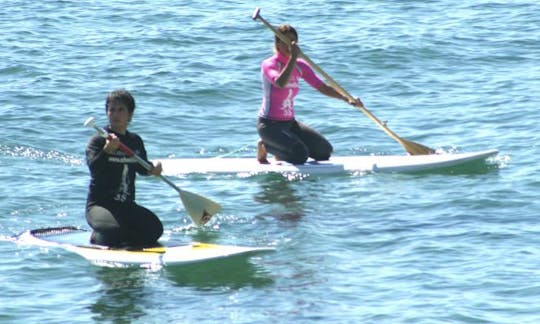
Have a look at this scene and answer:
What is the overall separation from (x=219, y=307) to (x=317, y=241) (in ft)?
6.96

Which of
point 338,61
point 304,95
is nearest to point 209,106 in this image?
point 304,95

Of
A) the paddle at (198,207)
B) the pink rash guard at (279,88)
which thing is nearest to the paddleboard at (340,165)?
the pink rash guard at (279,88)

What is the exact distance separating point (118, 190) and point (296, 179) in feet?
12.0

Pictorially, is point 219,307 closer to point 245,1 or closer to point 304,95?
point 304,95

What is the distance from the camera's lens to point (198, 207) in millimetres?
12578

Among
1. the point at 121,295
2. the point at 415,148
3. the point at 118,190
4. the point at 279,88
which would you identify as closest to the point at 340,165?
the point at 415,148

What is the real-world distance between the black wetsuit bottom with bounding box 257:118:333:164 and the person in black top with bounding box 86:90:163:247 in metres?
3.55

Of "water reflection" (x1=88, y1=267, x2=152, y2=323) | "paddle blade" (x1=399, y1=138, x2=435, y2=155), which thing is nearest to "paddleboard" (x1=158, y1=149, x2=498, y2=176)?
"paddle blade" (x1=399, y1=138, x2=435, y2=155)

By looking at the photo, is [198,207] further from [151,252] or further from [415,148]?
[415,148]

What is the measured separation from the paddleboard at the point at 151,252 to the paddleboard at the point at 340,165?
322 centimetres

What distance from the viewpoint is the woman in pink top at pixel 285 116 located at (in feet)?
48.8

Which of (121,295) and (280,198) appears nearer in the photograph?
(121,295)

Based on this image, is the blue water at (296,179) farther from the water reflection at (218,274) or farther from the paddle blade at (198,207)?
the paddle blade at (198,207)

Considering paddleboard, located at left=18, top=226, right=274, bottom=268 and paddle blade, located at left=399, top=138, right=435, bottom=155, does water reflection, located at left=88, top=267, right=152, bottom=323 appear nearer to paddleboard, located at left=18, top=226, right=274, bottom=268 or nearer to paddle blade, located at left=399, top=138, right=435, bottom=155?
paddleboard, located at left=18, top=226, right=274, bottom=268
